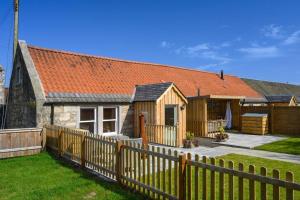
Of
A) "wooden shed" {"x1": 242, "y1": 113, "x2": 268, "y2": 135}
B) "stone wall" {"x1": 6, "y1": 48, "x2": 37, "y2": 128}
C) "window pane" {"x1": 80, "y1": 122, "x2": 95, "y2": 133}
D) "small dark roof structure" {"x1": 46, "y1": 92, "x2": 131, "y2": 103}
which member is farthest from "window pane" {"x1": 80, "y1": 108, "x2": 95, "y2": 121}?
"wooden shed" {"x1": 242, "y1": 113, "x2": 268, "y2": 135}

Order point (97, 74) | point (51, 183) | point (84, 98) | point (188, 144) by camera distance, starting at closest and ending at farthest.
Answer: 1. point (51, 183)
2. point (84, 98)
3. point (188, 144)
4. point (97, 74)

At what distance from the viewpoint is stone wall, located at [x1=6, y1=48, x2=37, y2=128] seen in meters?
13.6

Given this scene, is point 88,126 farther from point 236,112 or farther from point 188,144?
point 236,112

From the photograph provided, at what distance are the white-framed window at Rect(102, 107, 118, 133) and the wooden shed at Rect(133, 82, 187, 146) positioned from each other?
1.23m

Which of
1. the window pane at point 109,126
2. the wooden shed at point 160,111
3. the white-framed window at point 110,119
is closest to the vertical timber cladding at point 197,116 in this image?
the wooden shed at point 160,111

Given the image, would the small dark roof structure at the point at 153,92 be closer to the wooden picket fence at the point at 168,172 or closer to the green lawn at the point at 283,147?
the green lawn at the point at 283,147

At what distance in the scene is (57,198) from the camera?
21.2ft

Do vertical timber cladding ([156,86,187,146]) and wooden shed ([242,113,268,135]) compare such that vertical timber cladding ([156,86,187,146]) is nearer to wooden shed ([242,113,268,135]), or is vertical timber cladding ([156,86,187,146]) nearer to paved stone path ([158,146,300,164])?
paved stone path ([158,146,300,164])

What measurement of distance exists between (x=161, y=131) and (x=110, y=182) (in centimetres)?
659

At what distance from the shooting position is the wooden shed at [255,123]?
19.6 metres

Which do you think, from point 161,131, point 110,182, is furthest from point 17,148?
point 161,131

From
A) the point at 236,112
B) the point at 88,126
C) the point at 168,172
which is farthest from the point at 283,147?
the point at 88,126

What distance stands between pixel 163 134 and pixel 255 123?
946cm

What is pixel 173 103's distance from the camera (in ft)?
49.5
